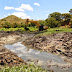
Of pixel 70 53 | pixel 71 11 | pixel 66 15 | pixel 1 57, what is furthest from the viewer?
pixel 71 11

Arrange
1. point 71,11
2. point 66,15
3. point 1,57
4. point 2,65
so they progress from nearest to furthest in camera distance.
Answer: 1. point 2,65
2. point 1,57
3. point 66,15
4. point 71,11

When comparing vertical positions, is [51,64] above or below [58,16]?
below

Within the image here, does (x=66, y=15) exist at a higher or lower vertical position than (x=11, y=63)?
higher

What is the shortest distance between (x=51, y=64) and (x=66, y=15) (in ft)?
239

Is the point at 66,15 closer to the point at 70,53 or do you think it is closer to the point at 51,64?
the point at 70,53

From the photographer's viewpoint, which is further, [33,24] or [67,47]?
[33,24]

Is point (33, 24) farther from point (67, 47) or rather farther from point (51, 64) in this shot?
point (51, 64)

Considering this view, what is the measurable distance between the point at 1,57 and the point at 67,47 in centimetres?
1249

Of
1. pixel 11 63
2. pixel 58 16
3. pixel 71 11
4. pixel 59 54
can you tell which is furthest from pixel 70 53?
pixel 71 11

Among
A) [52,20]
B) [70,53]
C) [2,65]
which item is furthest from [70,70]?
[52,20]

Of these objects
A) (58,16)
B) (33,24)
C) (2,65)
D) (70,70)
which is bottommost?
(70,70)

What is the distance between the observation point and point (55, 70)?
1321 cm

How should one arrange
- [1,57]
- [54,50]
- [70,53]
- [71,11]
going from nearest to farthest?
[1,57] < [70,53] < [54,50] < [71,11]

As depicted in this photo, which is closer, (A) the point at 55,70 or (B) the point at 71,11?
(A) the point at 55,70
